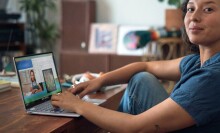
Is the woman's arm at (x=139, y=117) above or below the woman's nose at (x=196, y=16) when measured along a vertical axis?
below

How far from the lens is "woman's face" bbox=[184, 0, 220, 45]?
115 cm

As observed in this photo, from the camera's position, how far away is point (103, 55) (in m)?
3.96

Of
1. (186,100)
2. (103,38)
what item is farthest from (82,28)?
(186,100)

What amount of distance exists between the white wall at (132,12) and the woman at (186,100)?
8.78ft

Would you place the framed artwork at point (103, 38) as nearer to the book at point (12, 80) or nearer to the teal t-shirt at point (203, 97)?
the book at point (12, 80)

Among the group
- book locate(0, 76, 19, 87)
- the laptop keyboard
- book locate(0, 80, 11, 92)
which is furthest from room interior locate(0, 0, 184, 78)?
the laptop keyboard

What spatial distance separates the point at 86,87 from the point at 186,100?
54 centimetres

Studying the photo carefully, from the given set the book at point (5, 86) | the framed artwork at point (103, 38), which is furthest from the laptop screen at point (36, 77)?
the framed artwork at point (103, 38)

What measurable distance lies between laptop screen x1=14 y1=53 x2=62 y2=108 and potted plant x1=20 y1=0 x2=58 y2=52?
287cm

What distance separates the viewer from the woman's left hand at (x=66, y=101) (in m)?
1.20

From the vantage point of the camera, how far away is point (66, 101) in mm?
1218

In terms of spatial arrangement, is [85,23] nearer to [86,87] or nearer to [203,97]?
[86,87]

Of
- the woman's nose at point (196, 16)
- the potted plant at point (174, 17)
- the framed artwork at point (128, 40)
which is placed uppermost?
the woman's nose at point (196, 16)

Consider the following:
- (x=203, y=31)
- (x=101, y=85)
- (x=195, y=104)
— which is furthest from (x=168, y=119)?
(x=101, y=85)
